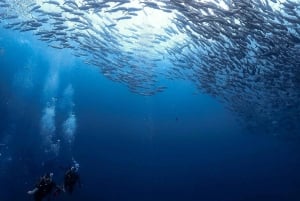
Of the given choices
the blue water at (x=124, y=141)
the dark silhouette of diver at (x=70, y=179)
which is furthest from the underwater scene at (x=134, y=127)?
the dark silhouette of diver at (x=70, y=179)

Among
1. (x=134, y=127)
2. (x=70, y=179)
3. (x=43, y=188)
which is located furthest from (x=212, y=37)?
(x=134, y=127)

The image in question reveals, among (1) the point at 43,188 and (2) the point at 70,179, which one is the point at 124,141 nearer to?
(2) the point at 70,179

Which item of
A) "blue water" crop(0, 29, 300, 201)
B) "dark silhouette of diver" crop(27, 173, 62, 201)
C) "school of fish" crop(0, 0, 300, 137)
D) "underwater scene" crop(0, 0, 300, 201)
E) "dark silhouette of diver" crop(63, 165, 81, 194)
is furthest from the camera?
"blue water" crop(0, 29, 300, 201)

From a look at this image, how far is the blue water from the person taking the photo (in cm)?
4216

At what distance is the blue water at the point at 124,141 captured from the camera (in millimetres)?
42156

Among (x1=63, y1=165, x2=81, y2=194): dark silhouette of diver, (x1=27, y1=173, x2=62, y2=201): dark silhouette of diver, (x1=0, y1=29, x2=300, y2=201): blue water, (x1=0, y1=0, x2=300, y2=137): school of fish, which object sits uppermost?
(x1=0, y1=0, x2=300, y2=137): school of fish

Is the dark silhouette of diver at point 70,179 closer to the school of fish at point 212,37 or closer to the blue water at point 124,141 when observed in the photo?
the school of fish at point 212,37

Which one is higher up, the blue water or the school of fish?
the school of fish

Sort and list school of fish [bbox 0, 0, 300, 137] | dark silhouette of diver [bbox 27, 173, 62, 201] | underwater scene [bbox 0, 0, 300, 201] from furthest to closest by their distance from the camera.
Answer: underwater scene [bbox 0, 0, 300, 201], school of fish [bbox 0, 0, 300, 137], dark silhouette of diver [bbox 27, 173, 62, 201]

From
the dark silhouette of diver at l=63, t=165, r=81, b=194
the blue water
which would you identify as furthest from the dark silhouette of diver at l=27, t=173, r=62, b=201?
the blue water

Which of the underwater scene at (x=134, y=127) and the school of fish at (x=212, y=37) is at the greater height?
the school of fish at (x=212, y=37)

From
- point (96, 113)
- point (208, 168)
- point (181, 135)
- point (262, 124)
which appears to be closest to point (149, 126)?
point (181, 135)

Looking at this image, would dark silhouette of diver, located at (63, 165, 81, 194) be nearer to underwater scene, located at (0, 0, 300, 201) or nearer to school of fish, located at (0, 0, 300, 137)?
school of fish, located at (0, 0, 300, 137)

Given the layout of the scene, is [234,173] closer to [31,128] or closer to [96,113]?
[96,113]
